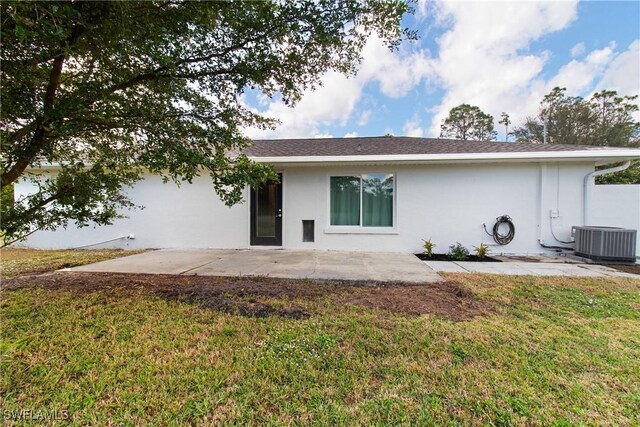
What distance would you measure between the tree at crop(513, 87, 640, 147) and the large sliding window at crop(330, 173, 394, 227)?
19.0 meters

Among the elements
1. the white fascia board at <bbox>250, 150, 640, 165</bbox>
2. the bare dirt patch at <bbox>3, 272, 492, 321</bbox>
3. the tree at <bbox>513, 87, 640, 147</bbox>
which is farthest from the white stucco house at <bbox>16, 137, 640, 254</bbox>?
the tree at <bbox>513, 87, 640, 147</bbox>

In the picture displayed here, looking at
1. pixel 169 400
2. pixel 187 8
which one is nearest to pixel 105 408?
pixel 169 400

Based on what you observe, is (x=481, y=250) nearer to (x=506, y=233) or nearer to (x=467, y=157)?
(x=506, y=233)

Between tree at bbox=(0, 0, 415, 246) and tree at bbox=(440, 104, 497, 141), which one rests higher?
tree at bbox=(440, 104, 497, 141)

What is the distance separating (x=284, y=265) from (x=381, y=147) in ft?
16.3

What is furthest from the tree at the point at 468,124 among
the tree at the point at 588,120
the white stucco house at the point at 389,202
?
the white stucco house at the point at 389,202

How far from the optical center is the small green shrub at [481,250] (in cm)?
696

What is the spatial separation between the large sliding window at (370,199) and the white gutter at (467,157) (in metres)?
0.79

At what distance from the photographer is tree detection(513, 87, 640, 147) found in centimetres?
1835

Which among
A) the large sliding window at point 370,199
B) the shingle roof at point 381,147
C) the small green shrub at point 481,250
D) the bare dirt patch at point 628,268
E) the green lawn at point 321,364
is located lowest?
the green lawn at point 321,364

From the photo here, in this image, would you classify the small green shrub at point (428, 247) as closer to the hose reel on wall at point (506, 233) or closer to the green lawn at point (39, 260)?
the hose reel on wall at point (506, 233)

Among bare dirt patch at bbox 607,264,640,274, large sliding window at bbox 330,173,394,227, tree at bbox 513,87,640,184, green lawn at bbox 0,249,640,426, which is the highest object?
tree at bbox 513,87,640,184

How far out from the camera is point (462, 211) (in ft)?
24.8

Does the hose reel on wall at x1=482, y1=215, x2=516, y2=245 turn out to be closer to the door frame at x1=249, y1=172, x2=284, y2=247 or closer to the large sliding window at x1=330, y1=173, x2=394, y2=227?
the large sliding window at x1=330, y1=173, x2=394, y2=227
